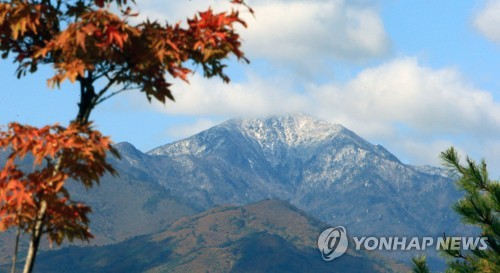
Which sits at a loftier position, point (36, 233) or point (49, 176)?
point (49, 176)

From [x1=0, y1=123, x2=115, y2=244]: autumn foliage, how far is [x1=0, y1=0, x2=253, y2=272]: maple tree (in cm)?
2

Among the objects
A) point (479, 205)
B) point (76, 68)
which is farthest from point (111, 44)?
point (479, 205)

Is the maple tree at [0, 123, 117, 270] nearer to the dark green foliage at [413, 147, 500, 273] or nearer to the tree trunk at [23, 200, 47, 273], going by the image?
the tree trunk at [23, 200, 47, 273]

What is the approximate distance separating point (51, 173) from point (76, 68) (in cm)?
225

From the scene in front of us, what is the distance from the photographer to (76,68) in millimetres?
15797

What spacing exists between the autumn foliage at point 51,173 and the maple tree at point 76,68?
0.8 inches

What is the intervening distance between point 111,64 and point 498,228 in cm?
2012

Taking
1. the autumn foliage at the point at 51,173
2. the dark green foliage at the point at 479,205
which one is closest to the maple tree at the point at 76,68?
the autumn foliage at the point at 51,173

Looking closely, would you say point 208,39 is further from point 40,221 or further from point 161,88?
point 40,221

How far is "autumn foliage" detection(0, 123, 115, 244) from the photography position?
1550 cm

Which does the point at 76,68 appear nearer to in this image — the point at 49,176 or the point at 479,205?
the point at 49,176

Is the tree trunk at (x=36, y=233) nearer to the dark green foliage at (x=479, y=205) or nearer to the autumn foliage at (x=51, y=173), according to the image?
the autumn foliage at (x=51, y=173)

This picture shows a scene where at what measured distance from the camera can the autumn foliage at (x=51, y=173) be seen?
1550cm

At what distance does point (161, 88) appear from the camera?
17406 millimetres
